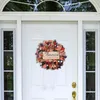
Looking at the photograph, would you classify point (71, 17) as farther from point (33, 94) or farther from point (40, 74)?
point (33, 94)

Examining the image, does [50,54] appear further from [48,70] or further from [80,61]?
[80,61]

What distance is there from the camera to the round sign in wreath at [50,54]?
4.21m

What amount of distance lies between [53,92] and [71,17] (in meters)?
1.18

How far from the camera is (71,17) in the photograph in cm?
409

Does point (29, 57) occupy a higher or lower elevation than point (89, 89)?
higher

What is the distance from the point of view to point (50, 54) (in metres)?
4.21

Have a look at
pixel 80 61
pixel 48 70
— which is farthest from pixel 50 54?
pixel 80 61

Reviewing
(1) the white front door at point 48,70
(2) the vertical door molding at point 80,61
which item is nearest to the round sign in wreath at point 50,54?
(1) the white front door at point 48,70

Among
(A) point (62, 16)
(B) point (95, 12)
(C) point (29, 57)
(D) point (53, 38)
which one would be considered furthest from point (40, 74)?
(B) point (95, 12)

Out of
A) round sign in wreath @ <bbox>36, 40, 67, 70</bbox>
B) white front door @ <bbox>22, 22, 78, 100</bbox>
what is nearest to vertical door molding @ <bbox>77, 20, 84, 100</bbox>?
white front door @ <bbox>22, 22, 78, 100</bbox>

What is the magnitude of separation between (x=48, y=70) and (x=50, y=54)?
25cm

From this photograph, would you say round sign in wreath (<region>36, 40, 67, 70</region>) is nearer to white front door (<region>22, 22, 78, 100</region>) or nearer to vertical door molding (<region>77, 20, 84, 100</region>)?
white front door (<region>22, 22, 78, 100</region>)

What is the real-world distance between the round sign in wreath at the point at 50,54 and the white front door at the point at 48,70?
49 mm

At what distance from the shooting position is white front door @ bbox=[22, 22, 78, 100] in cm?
421
